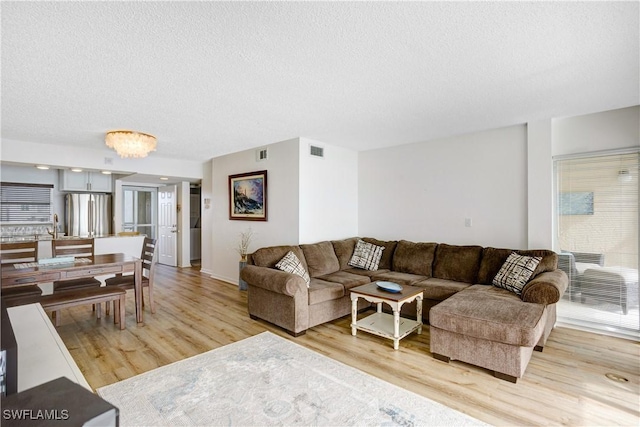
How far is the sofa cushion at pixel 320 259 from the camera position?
4219 mm

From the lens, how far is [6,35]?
74.5 inches

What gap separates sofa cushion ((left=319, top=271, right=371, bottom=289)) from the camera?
3891 mm

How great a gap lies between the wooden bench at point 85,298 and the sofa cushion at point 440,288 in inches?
132

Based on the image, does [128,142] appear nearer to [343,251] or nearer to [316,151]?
[316,151]

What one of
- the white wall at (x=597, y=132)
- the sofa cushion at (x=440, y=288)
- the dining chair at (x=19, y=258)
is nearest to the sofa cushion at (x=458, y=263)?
the sofa cushion at (x=440, y=288)

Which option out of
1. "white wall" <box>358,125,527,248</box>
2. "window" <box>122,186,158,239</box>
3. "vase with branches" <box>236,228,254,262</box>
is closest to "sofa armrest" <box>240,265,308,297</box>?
"vase with branches" <box>236,228,254,262</box>

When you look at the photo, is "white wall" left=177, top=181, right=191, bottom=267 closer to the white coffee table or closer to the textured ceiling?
the textured ceiling

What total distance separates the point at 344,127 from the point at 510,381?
3078 millimetres

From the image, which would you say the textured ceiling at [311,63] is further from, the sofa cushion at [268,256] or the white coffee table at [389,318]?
Answer: the white coffee table at [389,318]

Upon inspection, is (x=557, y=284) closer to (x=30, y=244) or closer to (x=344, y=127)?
(x=344, y=127)

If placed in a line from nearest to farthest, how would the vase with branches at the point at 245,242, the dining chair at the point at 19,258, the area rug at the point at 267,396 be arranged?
the area rug at the point at 267,396 → the dining chair at the point at 19,258 → the vase with branches at the point at 245,242

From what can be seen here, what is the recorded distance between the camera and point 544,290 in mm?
2791

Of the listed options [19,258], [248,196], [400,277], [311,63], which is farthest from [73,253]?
[400,277]

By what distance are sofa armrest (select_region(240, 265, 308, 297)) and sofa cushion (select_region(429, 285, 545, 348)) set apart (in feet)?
4.37
